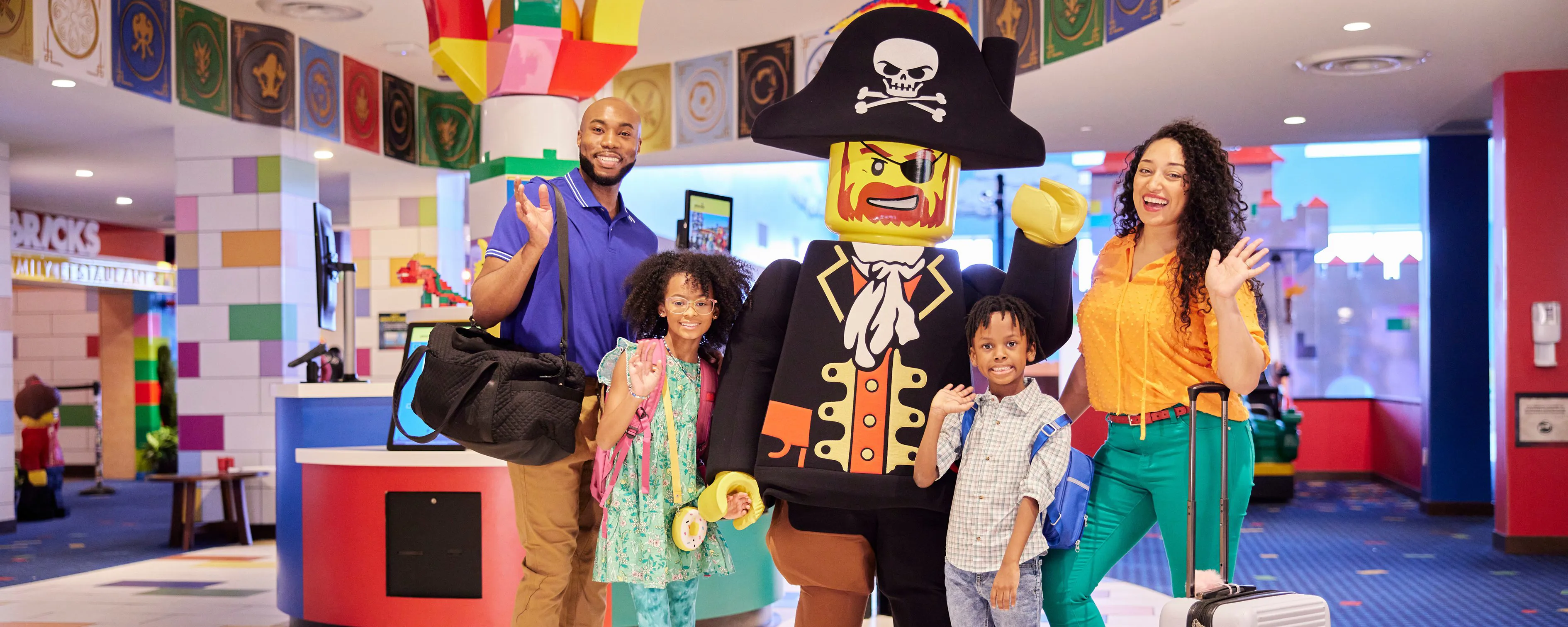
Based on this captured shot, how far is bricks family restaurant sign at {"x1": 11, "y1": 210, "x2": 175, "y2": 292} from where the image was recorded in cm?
1090

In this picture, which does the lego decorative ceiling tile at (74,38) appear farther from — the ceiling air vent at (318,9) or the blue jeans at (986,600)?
the blue jeans at (986,600)

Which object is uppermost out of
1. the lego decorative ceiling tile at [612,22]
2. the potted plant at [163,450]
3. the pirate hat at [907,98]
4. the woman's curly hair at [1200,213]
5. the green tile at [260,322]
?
the lego decorative ceiling tile at [612,22]

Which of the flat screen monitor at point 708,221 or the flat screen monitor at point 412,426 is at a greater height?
the flat screen monitor at point 708,221

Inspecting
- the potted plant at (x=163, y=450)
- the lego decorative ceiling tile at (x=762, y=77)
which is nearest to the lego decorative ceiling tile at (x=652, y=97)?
the lego decorative ceiling tile at (x=762, y=77)

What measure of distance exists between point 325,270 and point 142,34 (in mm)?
Result: 2725

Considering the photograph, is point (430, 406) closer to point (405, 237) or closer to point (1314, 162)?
point (405, 237)

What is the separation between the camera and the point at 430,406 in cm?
243

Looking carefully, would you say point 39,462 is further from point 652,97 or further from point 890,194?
point 890,194

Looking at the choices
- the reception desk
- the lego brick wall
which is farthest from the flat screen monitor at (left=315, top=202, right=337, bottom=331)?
the lego brick wall

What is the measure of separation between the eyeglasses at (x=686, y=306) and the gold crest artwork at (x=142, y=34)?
5.46 metres

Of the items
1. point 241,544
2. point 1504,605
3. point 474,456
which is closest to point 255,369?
point 241,544

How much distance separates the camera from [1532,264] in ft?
21.3

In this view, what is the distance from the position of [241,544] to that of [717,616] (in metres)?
4.24

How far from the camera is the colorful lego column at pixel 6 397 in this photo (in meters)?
7.72
